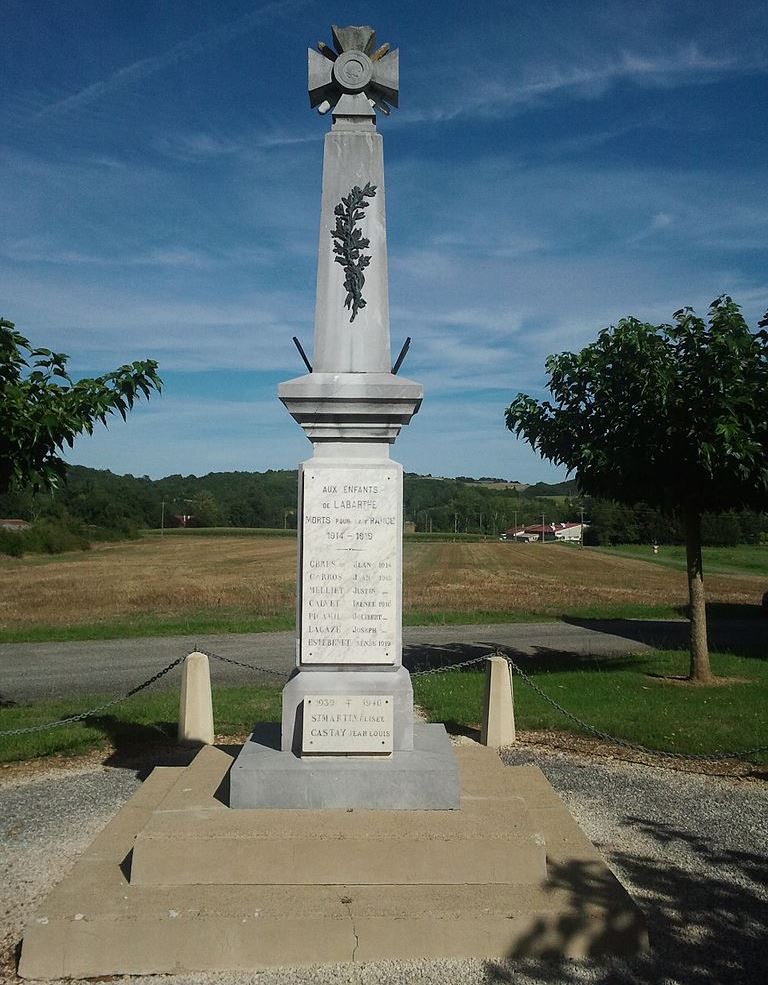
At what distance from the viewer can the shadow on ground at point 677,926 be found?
4.13 m

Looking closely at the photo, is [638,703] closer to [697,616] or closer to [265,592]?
[697,616]

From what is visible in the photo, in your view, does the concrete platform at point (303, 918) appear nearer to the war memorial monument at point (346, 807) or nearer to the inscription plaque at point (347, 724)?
the war memorial monument at point (346, 807)

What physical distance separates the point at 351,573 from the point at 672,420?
7045 mm

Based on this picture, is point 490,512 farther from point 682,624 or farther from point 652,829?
point 652,829

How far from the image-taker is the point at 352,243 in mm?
5629

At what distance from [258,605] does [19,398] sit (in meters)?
18.5

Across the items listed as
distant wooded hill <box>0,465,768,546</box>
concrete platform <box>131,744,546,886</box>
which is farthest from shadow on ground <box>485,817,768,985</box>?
distant wooded hill <box>0,465,768,546</box>

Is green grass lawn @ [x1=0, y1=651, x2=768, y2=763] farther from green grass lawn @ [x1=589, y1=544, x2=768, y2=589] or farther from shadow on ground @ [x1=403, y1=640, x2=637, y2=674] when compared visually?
green grass lawn @ [x1=589, y1=544, x2=768, y2=589]

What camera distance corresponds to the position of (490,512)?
147375mm

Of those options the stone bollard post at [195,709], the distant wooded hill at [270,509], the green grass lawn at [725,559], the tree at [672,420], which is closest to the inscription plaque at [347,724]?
the stone bollard post at [195,709]

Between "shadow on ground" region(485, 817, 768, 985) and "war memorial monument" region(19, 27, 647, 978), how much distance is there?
0.10 feet

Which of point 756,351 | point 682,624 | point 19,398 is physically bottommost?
point 682,624

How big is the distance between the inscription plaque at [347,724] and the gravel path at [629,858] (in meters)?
1.29

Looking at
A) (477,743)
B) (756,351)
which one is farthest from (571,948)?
(756,351)
